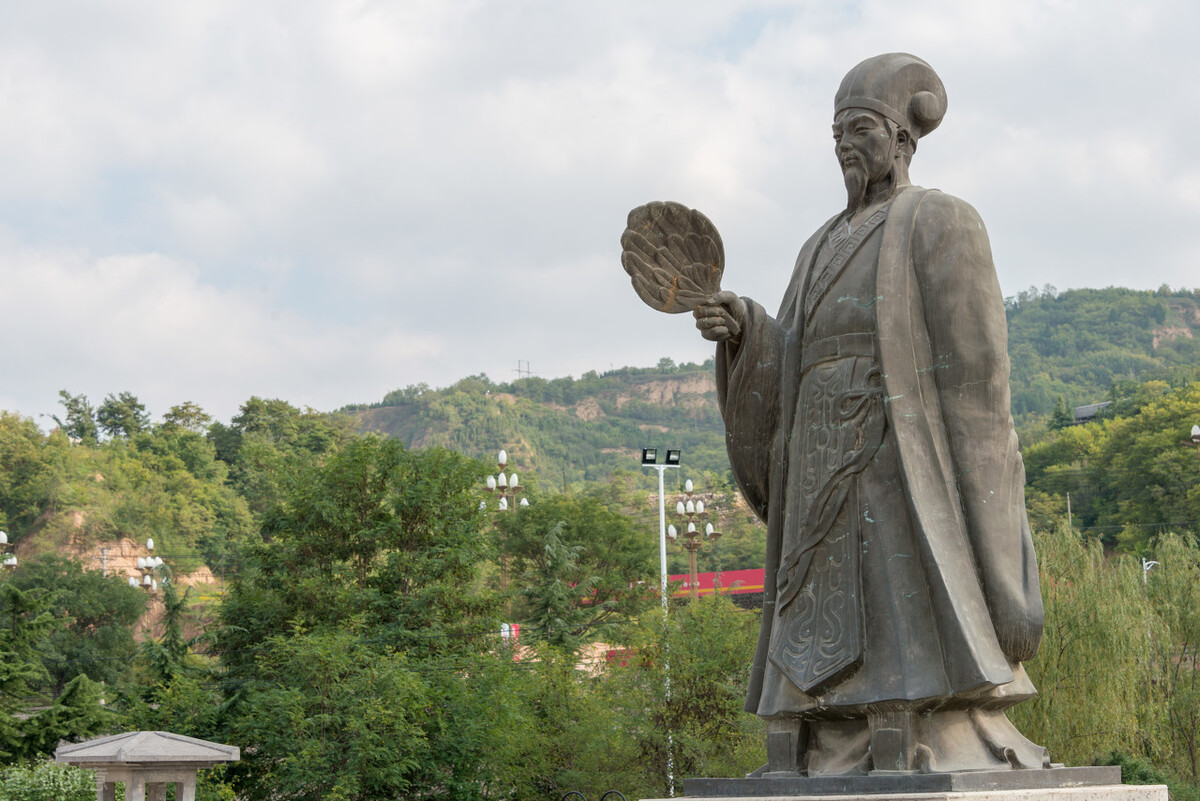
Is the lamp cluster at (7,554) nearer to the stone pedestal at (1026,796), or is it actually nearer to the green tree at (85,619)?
the green tree at (85,619)

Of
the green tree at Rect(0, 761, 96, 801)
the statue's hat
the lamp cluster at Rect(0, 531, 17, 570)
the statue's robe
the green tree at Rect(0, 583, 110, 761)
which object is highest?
the lamp cluster at Rect(0, 531, 17, 570)

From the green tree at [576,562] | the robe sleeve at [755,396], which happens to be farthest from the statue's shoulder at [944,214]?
the green tree at [576,562]

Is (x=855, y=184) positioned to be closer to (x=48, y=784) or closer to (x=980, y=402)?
(x=980, y=402)

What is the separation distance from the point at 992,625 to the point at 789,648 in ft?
3.01

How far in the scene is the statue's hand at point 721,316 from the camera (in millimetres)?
6578

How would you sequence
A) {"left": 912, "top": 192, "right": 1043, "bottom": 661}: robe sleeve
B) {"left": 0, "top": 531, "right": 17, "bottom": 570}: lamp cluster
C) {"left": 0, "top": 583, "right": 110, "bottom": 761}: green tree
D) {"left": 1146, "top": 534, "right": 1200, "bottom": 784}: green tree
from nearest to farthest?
{"left": 912, "top": 192, "right": 1043, "bottom": 661}: robe sleeve, {"left": 1146, "top": 534, "right": 1200, "bottom": 784}: green tree, {"left": 0, "top": 583, "right": 110, "bottom": 761}: green tree, {"left": 0, "top": 531, "right": 17, "bottom": 570}: lamp cluster

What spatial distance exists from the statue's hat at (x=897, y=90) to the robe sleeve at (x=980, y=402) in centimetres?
48

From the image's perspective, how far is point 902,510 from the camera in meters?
6.02

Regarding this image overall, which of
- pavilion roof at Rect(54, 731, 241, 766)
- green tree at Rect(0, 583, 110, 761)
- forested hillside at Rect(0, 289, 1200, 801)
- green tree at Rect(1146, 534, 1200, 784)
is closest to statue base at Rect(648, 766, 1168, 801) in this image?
pavilion roof at Rect(54, 731, 241, 766)

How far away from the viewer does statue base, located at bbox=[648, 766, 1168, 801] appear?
5.30 m

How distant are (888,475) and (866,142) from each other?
1.68 meters

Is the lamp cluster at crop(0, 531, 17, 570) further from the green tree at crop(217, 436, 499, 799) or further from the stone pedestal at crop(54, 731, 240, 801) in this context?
the stone pedestal at crop(54, 731, 240, 801)

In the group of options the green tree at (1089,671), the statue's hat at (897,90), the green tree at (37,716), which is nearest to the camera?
the statue's hat at (897,90)

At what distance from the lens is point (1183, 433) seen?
176ft
